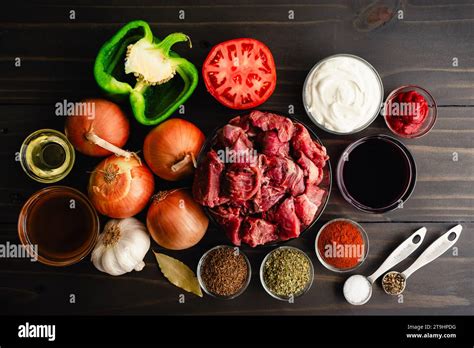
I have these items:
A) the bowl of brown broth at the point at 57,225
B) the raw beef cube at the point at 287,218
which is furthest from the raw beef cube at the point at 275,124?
the bowl of brown broth at the point at 57,225

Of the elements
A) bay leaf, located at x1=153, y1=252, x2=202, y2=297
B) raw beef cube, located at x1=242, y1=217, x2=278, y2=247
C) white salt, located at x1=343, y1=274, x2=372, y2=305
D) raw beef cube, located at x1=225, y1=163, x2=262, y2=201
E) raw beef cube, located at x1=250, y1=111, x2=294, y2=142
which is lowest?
white salt, located at x1=343, y1=274, x2=372, y2=305

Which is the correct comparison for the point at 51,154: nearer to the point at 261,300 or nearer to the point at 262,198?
the point at 262,198

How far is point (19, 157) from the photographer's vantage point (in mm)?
2227

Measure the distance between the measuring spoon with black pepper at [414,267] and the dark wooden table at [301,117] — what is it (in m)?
0.05

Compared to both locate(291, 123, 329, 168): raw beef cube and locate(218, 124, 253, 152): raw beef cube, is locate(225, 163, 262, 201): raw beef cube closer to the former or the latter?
locate(218, 124, 253, 152): raw beef cube

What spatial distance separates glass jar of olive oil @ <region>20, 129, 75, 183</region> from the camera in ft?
7.05

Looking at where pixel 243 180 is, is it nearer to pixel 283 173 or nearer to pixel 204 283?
pixel 283 173

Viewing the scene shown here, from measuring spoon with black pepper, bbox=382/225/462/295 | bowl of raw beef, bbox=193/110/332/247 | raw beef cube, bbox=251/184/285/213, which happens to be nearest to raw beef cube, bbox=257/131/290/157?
bowl of raw beef, bbox=193/110/332/247

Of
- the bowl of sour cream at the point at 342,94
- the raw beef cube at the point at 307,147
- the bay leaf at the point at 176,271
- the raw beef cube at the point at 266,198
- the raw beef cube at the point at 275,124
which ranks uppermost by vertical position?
the bowl of sour cream at the point at 342,94

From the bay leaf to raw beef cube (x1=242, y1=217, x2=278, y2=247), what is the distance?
1.15 feet

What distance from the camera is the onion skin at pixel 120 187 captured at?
203cm

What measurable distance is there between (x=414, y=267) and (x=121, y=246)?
115 cm

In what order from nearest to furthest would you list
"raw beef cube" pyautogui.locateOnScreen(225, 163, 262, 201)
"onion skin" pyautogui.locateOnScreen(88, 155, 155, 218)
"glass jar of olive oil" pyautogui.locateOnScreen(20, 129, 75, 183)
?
"raw beef cube" pyautogui.locateOnScreen(225, 163, 262, 201) < "onion skin" pyautogui.locateOnScreen(88, 155, 155, 218) < "glass jar of olive oil" pyautogui.locateOnScreen(20, 129, 75, 183)

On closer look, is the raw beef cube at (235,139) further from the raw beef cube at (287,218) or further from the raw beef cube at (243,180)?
the raw beef cube at (287,218)
